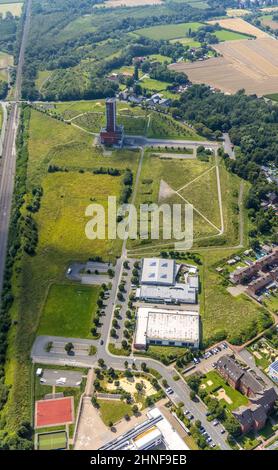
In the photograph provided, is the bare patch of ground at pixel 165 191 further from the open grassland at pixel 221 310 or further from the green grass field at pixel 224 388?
the green grass field at pixel 224 388

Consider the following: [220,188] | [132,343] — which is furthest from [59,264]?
[220,188]

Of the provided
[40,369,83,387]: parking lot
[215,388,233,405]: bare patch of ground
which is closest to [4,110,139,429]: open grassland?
[40,369,83,387]: parking lot

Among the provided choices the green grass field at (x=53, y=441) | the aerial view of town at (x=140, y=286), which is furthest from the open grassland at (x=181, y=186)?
the green grass field at (x=53, y=441)

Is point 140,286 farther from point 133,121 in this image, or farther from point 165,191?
point 133,121

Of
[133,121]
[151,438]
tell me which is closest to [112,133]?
[133,121]
